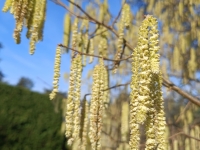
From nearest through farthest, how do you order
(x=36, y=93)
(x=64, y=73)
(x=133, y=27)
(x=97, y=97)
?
1. (x=97, y=97)
2. (x=133, y=27)
3. (x=64, y=73)
4. (x=36, y=93)

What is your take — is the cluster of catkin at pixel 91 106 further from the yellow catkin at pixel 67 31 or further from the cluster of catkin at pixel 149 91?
the yellow catkin at pixel 67 31

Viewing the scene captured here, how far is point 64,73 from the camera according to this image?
3.94 m

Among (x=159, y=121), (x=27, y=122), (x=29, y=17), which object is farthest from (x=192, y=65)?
(x=27, y=122)

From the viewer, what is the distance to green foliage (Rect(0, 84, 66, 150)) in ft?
13.9

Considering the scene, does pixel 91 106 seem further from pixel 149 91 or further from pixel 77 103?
pixel 149 91

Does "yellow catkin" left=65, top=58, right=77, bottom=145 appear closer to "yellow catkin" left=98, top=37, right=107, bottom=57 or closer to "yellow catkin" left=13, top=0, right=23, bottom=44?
"yellow catkin" left=13, top=0, right=23, bottom=44

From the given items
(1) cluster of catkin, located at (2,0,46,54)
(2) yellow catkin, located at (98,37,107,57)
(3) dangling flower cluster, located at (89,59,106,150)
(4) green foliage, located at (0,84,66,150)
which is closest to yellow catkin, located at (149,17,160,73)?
(3) dangling flower cluster, located at (89,59,106,150)

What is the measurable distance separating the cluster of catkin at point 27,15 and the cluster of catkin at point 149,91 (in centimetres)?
63

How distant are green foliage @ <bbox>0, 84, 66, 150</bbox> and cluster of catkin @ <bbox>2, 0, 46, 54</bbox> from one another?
335 centimetres

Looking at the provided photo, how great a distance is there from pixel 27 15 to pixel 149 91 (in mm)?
780

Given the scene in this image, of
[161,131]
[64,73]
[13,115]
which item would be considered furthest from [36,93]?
[161,131]

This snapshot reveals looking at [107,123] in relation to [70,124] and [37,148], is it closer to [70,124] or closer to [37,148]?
[37,148]

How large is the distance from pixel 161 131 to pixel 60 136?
15.7 ft

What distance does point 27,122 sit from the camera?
14.9 feet
